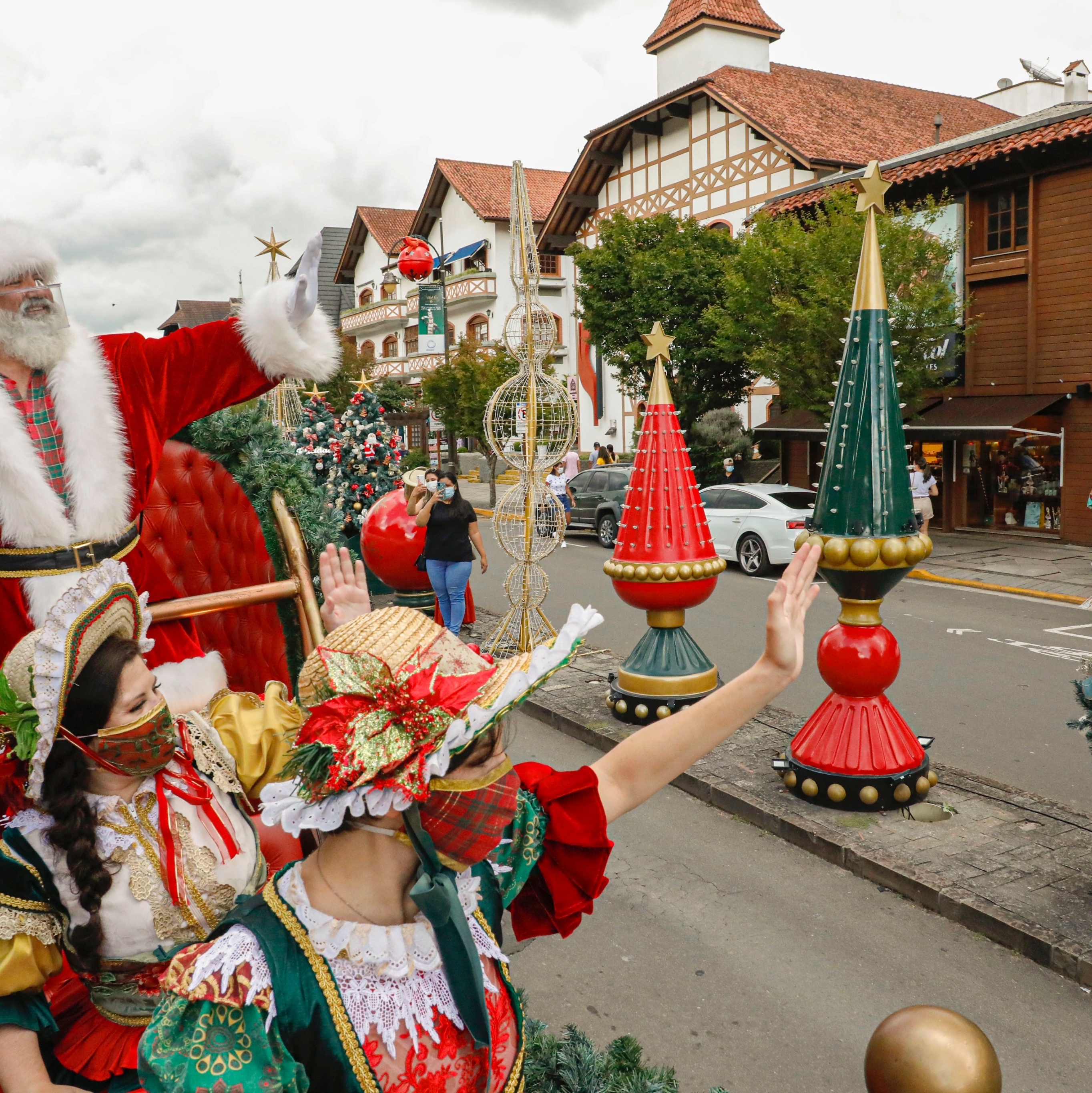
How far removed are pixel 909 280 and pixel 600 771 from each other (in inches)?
609

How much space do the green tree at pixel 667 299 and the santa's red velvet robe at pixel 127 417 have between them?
18246mm

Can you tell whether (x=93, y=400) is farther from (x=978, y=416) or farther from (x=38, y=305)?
(x=978, y=416)

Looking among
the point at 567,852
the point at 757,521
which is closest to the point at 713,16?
the point at 757,521

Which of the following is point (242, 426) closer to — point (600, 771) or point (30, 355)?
point (30, 355)

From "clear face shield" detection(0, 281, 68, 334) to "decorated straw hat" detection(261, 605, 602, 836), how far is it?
162 centimetres

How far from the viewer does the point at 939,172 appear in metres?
17.1

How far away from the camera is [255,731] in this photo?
89.2 inches

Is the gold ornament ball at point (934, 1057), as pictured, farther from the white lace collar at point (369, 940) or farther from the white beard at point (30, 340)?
the white beard at point (30, 340)

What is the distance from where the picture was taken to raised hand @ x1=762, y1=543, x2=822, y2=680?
1.86m

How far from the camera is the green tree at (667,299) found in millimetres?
20922

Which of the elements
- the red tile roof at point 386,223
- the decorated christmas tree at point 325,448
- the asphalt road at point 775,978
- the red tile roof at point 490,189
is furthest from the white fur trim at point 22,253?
the red tile roof at point 386,223

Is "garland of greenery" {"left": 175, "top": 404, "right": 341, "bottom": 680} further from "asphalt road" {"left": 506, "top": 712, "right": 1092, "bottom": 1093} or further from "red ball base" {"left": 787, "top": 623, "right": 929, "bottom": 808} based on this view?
"red ball base" {"left": 787, "top": 623, "right": 929, "bottom": 808}

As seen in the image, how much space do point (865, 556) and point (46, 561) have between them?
371cm

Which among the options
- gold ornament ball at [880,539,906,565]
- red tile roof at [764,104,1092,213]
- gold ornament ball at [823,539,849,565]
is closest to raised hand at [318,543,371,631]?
gold ornament ball at [823,539,849,565]
